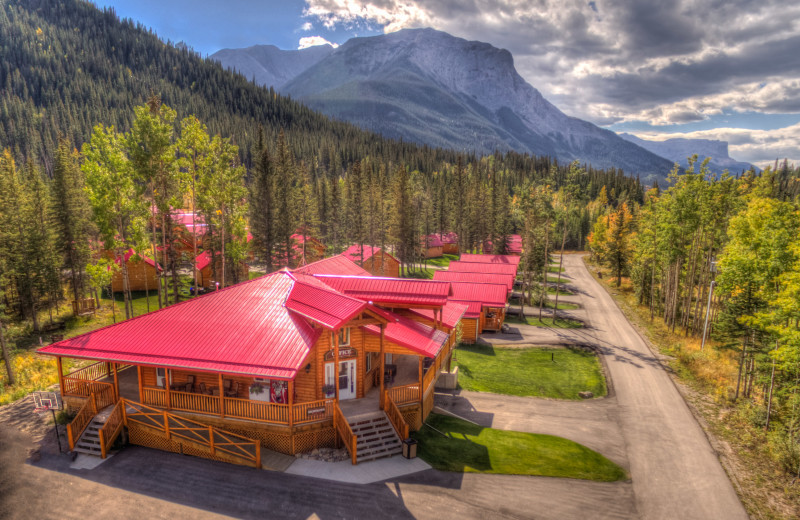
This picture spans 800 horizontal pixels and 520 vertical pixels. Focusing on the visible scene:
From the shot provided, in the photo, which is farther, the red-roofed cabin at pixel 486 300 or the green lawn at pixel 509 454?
the red-roofed cabin at pixel 486 300

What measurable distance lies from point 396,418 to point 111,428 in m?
12.6

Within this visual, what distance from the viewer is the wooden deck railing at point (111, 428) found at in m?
16.7

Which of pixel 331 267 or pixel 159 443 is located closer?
pixel 159 443

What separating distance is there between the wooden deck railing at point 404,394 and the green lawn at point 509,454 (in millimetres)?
1632

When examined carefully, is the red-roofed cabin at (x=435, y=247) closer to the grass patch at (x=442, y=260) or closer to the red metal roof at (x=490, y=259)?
the grass patch at (x=442, y=260)


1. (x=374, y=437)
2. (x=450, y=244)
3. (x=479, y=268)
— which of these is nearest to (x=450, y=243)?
(x=450, y=244)

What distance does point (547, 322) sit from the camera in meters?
43.9

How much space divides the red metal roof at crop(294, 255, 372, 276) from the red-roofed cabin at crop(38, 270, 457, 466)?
4.73m

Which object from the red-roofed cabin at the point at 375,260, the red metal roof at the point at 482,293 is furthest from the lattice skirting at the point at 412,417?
the red-roofed cabin at the point at 375,260

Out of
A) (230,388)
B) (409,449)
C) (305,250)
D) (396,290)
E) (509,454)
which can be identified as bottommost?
(509,454)

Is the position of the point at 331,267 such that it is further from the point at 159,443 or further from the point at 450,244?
the point at 450,244

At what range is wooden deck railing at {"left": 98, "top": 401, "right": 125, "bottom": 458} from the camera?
1669 cm

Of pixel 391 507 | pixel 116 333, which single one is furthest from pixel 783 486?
pixel 116 333

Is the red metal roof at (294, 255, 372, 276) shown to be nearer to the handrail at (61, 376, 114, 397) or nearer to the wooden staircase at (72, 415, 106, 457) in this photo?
the handrail at (61, 376, 114, 397)
